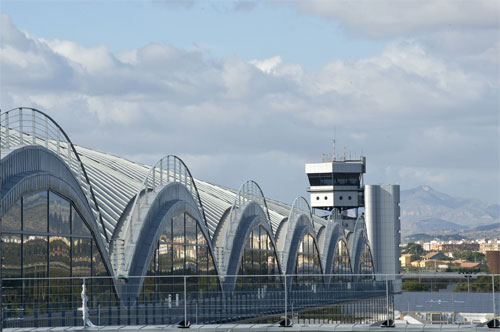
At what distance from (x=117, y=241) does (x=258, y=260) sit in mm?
Result: 23512

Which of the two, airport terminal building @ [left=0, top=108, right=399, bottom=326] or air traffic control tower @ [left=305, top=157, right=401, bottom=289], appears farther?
air traffic control tower @ [left=305, top=157, right=401, bottom=289]

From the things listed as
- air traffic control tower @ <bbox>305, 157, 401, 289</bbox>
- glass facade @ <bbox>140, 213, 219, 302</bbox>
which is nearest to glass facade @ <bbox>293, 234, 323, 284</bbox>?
glass facade @ <bbox>140, 213, 219, 302</bbox>

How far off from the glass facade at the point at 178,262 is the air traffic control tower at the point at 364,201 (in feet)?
334

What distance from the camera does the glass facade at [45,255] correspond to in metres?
30.3

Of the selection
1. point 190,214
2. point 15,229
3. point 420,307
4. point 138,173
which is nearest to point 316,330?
point 420,307

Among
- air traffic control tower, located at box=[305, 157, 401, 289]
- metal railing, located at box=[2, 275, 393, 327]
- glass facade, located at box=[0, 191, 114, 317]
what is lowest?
metal railing, located at box=[2, 275, 393, 327]

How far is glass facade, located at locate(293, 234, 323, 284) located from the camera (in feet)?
254

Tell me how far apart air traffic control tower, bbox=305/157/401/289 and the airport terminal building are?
79647 millimetres

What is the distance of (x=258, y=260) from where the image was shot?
208 ft

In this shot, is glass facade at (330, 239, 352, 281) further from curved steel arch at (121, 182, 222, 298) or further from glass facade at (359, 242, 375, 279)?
curved steel arch at (121, 182, 222, 298)

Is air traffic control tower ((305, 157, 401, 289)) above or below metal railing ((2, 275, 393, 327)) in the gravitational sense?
above

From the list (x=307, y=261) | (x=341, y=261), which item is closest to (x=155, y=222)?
(x=307, y=261)

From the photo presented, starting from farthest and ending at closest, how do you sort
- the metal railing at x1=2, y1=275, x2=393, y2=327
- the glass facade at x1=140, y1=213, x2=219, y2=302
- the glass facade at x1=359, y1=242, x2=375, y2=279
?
the glass facade at x1=359, y1=242, x2=375, y2=279, the glass facade at x1=140, y1=213, x2=219, y2=302, the metal railing at x1=2, y1=275, x2=393, y2=327

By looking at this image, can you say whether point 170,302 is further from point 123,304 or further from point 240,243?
point 240,243
